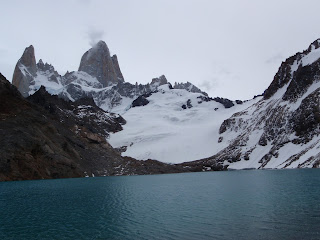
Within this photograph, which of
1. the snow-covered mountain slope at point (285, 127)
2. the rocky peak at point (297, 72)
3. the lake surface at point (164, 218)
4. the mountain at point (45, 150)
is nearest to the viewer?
the lake surface at point (164, 218)

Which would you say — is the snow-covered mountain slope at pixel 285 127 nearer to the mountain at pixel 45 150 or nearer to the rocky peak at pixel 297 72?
the rocky peak at pixel 297 72

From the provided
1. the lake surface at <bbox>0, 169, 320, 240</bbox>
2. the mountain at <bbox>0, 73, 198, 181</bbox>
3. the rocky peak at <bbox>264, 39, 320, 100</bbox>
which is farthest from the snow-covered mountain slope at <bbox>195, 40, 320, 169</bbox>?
the lake surface at <bbox>0, 169, 320, 240</bbox>

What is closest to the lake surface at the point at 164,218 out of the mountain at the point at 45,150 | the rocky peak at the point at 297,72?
the mountain at the point at 45,150

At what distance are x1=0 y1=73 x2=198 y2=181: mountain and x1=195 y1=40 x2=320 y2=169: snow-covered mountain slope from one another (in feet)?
Result: 151

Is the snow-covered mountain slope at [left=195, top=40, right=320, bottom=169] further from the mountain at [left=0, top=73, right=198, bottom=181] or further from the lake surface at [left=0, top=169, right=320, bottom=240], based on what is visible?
the lake surface at [left=0, top=169, right=320, bottom=240]

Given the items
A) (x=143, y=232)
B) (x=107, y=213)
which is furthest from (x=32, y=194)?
(x=143, y=232)

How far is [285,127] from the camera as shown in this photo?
154875 millimetres

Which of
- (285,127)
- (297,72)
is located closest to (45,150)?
(285,127)

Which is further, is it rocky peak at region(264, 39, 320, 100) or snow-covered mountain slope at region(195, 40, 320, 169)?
rocky peak at region(264, 39, 320, 100)

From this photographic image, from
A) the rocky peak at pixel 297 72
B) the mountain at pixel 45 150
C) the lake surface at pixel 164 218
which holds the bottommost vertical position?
the lake surface at pixel 164 218

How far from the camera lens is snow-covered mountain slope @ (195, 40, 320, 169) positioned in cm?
13538

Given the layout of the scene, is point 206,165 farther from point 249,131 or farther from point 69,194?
point 69,194

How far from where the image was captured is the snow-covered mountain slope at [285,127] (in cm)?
13538

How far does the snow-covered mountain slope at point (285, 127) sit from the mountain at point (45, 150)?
46.1 metres
